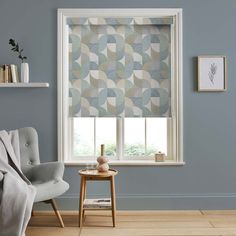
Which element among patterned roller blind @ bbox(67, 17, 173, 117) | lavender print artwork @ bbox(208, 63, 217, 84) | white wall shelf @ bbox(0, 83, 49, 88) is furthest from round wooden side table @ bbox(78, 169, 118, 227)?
lavender print artwork @ bbox(208, 63, 217, 84)

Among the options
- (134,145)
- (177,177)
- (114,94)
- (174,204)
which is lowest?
(174,204)

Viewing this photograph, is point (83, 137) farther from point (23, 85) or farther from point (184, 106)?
point (184, 106)

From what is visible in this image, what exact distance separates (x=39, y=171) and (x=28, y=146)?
0.35 metres

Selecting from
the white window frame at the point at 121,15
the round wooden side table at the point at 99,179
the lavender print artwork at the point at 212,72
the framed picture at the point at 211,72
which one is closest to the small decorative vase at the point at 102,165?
the round wooden side table at the point at 99,179

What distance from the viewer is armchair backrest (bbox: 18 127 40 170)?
4070mm

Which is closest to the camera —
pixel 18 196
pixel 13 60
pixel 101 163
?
pixel 18 196

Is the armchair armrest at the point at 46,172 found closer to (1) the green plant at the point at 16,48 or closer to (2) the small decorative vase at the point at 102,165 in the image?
(2) the small decorative vase at the point at 102,165

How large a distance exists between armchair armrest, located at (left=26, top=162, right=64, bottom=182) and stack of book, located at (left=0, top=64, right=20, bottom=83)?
99 centimetres

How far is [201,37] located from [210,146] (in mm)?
1220

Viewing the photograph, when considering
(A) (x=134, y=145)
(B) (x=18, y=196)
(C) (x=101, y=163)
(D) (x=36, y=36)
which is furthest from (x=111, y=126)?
(B) (x=18, y=196)

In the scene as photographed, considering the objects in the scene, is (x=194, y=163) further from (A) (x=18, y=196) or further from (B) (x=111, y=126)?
(A) (x=18, y=196)

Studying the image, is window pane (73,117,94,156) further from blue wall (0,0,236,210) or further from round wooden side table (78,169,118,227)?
round wooden side table (78,169,118,227)

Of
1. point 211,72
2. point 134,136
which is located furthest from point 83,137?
point 211,72

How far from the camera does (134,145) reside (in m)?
4.58
